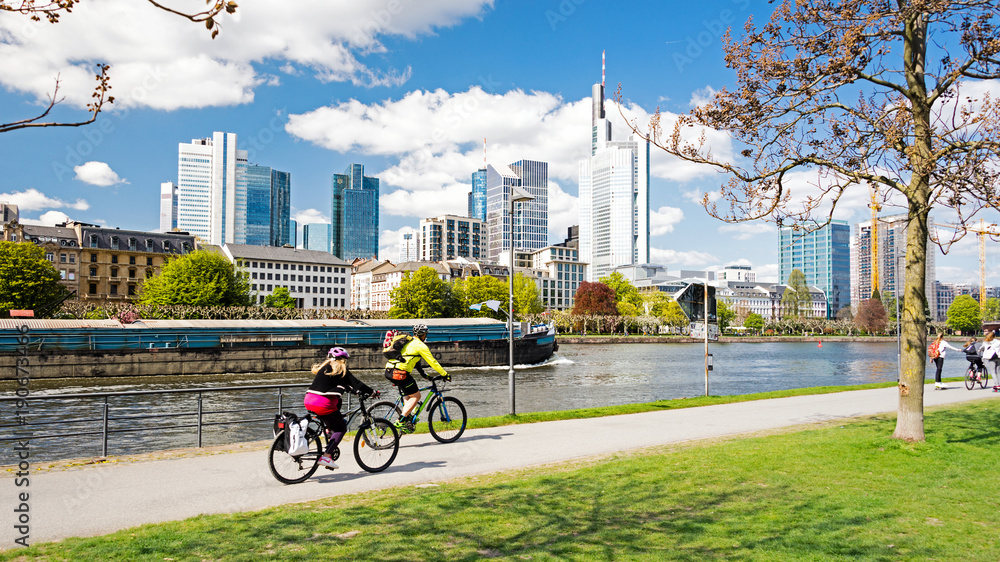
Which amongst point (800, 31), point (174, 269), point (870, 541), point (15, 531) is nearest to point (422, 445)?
point (15, 531)

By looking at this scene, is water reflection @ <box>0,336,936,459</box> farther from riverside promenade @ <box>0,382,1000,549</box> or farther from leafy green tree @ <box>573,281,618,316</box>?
leafy green tree @ <box>573,281,618,316</box>

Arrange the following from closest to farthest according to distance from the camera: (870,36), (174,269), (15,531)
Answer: (15,531) < (870,36) < (174,269)

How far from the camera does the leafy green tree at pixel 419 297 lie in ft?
328

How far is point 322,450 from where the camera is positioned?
28.8 feet

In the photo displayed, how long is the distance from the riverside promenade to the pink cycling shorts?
39.8 inches

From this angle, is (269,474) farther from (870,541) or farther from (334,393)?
(870,541)

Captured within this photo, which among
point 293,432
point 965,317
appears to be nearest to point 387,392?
point 293,432

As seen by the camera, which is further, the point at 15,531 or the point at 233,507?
the point at 233,507

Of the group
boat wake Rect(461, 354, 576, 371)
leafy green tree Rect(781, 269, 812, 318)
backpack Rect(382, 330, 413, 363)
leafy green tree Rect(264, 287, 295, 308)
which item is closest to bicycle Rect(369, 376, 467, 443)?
backpack Rect(382, 330, 413, 363)

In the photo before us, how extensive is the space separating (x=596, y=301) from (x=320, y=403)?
130475 millimetres

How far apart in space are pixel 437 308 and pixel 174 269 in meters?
40.8

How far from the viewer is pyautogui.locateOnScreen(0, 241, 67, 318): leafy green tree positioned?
63969mm

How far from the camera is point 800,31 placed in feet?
35.6

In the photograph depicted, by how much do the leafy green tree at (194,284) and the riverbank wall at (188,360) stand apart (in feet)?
99.9
